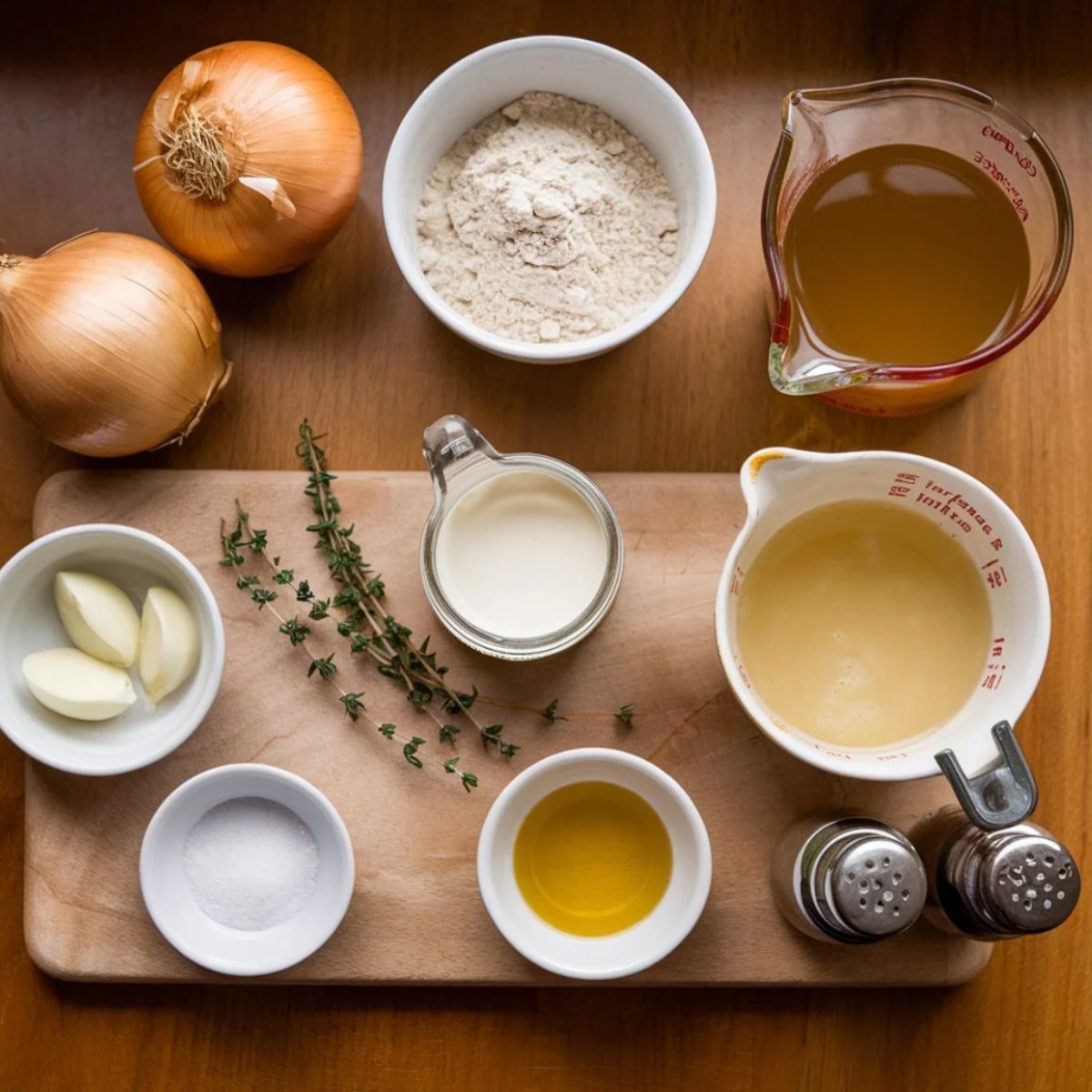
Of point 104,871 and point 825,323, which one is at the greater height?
point 825,323

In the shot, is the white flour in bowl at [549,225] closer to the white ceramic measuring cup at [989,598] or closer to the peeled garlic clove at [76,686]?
the white ceramic measuring cup at [989,598]

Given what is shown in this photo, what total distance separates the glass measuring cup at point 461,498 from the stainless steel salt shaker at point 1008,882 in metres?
0.34

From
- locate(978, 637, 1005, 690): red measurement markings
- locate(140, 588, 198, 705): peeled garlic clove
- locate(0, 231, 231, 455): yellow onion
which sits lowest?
locate(140, 588, 198, 705): peeled garlic clove

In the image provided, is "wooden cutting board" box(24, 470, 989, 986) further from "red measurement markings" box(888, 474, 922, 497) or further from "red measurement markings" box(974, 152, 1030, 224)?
"red measurement markings" box(974, 152, 1030, 224)

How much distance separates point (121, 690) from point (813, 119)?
0.72 meters

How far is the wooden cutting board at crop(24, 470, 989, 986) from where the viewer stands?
3.17 feet

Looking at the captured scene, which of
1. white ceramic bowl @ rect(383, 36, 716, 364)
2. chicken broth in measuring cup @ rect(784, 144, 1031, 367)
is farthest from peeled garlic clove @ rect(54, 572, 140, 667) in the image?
chicken broth in measuring cup @ rect(784, 144, 1031, 367)

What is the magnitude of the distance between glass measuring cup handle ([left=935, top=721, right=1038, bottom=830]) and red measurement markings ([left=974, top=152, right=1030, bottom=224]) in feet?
1.33

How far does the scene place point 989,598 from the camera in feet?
2.92

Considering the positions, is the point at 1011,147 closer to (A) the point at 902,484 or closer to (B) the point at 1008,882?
(A) the point at 902,484

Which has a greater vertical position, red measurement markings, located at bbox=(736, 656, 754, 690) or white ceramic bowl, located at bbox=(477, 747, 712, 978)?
red measurement markings, located at bbox=(736, 656, 754, 690)

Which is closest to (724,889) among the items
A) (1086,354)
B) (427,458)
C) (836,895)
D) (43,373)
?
(836,895)

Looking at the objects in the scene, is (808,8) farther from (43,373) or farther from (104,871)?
(104,871)

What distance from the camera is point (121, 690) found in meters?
0.95
